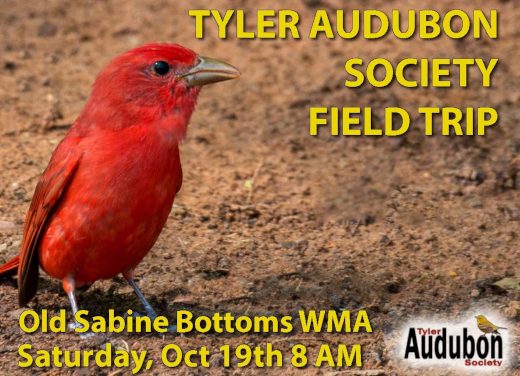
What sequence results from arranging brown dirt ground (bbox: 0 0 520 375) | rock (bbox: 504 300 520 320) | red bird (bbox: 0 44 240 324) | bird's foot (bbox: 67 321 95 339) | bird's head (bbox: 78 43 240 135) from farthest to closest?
1. brown dirt ground (bbox: 0 0 520 375)
2. rock (bbox: 504 300 520 320)
3. bird's foot (bbox: 67 321 95 339)
4. bird's head (bbox: 78 43 240 135)
5. red bird (bbox: 0 44 240 324)

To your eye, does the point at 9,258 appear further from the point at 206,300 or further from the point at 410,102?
the point at 410,102

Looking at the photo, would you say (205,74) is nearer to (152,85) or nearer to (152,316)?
(152,85)

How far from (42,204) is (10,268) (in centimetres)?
54

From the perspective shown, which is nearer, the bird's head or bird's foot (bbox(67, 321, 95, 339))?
the bird's head

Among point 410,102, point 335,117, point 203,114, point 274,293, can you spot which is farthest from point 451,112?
point 274,293

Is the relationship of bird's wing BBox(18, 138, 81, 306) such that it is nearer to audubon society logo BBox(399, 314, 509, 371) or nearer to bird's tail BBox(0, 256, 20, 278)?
bird's tail BBox(0, 256, 20, 278)

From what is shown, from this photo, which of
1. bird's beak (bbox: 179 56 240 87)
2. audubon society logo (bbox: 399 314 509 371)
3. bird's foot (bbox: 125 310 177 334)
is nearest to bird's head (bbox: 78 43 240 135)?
bird's beak (bbox: 179 56 240 87)

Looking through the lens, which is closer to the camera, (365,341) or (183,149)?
(365,341)

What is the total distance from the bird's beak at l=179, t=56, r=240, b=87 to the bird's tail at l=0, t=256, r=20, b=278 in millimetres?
1238

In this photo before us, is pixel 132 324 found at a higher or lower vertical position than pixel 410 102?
lower

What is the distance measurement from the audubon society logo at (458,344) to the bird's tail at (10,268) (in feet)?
6.24

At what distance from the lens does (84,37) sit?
8.84 meters

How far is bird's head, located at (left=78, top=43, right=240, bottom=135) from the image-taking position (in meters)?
4.80

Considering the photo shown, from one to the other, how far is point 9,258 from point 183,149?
5.96 ft
